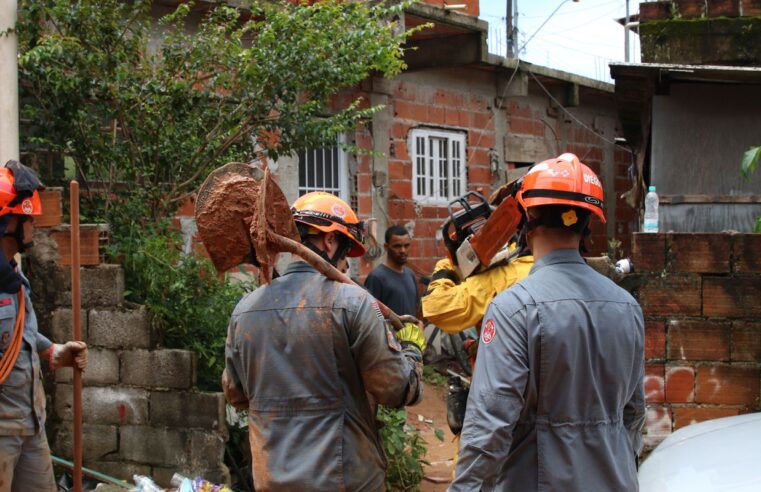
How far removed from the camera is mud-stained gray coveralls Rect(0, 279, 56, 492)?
4.08m

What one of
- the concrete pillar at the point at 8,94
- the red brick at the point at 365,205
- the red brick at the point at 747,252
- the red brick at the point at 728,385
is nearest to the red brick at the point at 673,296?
the red brick at the point at 747,252

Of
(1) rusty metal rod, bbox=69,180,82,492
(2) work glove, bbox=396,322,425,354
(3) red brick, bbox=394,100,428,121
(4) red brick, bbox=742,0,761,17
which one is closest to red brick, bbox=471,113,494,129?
(3) red brick, bbox=394,100,428,121

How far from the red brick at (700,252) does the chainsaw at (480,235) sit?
1457mm

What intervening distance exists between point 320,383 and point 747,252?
3.33 metres

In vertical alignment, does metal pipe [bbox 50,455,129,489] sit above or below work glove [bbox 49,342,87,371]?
below

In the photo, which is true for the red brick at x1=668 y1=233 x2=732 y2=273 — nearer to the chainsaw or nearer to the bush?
the chainsaw

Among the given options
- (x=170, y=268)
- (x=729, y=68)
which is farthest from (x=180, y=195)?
(x=729, y=68)

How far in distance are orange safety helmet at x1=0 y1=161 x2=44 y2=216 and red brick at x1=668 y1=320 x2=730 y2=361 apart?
3.76 m

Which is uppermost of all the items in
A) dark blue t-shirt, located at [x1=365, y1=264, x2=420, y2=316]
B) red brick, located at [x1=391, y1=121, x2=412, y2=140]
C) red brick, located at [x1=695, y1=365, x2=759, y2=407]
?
red brick, located at [x1=391, y1=121, x2=412, y2=140]

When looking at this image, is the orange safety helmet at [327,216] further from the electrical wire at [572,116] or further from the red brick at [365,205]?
the electrical wire at [572,116]

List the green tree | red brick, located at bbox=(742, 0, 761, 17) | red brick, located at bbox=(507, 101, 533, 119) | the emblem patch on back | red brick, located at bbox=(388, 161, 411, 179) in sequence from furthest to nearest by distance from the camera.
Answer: red brick, located at bbox=(507, 101, 533, 119)
red brick, located at bbox=(388, 161, 411, 179)
red brick, located at bbox=(742, 0, 761, 17)
the green tree
the emblem patch on back

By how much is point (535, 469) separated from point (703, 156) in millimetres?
5211

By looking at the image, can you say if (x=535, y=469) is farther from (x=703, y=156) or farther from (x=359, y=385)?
(x=703, y=156)

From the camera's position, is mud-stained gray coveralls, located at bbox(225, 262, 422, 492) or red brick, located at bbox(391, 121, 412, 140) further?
red brick, located at bbox(391, 121, 412, 140)
